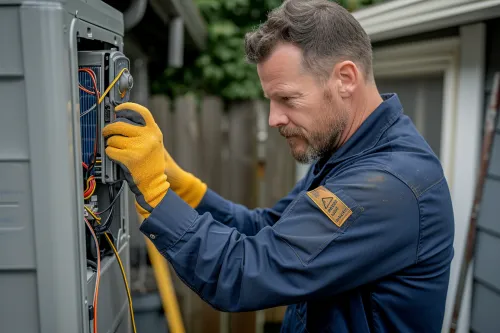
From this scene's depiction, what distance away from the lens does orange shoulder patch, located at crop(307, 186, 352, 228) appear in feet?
4.24

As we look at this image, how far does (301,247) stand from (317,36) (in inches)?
25.5

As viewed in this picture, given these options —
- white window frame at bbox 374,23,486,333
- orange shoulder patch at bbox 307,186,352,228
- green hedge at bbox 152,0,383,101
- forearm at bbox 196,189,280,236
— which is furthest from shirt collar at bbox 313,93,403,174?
green hedge at bbox 152,0,383,101

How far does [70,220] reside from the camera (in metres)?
1.08

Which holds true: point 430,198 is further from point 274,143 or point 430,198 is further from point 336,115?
point 274,143

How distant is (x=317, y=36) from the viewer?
1.47m

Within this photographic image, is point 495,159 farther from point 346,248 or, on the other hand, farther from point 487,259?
point 346,248

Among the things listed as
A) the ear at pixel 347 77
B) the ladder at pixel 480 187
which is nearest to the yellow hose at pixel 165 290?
the ear at pixel 347 77

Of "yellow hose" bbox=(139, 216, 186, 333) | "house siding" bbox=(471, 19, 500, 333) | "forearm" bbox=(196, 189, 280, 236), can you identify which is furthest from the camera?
"house siding" bbox=(471, 19, 500, 333)

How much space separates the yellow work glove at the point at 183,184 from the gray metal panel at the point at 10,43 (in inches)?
33.3

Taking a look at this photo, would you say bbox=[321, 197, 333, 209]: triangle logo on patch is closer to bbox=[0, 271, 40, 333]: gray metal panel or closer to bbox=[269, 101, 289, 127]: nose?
bbox=[269, 101, 289, 127]: nose

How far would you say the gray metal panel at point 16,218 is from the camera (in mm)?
1059

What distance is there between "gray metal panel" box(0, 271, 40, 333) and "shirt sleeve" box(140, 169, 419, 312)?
1.03 ft

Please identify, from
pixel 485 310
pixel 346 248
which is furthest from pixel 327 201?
pixel 485 310

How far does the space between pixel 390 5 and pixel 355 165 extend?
1851mm
